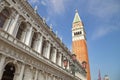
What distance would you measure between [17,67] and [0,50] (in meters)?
2.56

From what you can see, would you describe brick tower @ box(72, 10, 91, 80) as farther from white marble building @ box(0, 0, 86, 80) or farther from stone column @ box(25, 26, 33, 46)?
stone column @ box(25, 26, 33, 46)

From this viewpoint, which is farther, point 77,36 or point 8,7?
point 77,36

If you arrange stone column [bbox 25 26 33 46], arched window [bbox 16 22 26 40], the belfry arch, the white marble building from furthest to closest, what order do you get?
stone column [bbox 25 26 33 46], arched window [bbox 16 22 26 40], the belfry arch, the white marble building

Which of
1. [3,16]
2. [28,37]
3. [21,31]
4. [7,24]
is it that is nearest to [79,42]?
[28,37]

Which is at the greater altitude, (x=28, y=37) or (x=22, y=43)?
(x=28, y=37)

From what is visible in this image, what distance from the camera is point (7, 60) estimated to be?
10.3m

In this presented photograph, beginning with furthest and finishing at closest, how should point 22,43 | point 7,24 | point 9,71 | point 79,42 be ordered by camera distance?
point 79,42 < point 22,43 < point 9,71 < point 7,24

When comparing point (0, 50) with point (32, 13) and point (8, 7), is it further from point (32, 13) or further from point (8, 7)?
point (32, 13)

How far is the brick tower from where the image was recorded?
48603 mm

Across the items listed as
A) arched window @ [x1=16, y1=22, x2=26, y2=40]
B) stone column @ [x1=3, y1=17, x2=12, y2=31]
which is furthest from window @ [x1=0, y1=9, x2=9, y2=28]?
arched window @ [x1=16, y1=22, x2=26, y2=40]

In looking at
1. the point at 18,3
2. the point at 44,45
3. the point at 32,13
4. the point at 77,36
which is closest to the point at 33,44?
the point at 44,45

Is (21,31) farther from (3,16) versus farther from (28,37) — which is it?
(3,16)

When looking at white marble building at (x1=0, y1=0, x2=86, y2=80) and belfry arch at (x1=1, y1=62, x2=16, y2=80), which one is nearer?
white marble building at (x1=0, y1=0, x2=86, y2=80)

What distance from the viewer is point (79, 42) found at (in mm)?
52531
